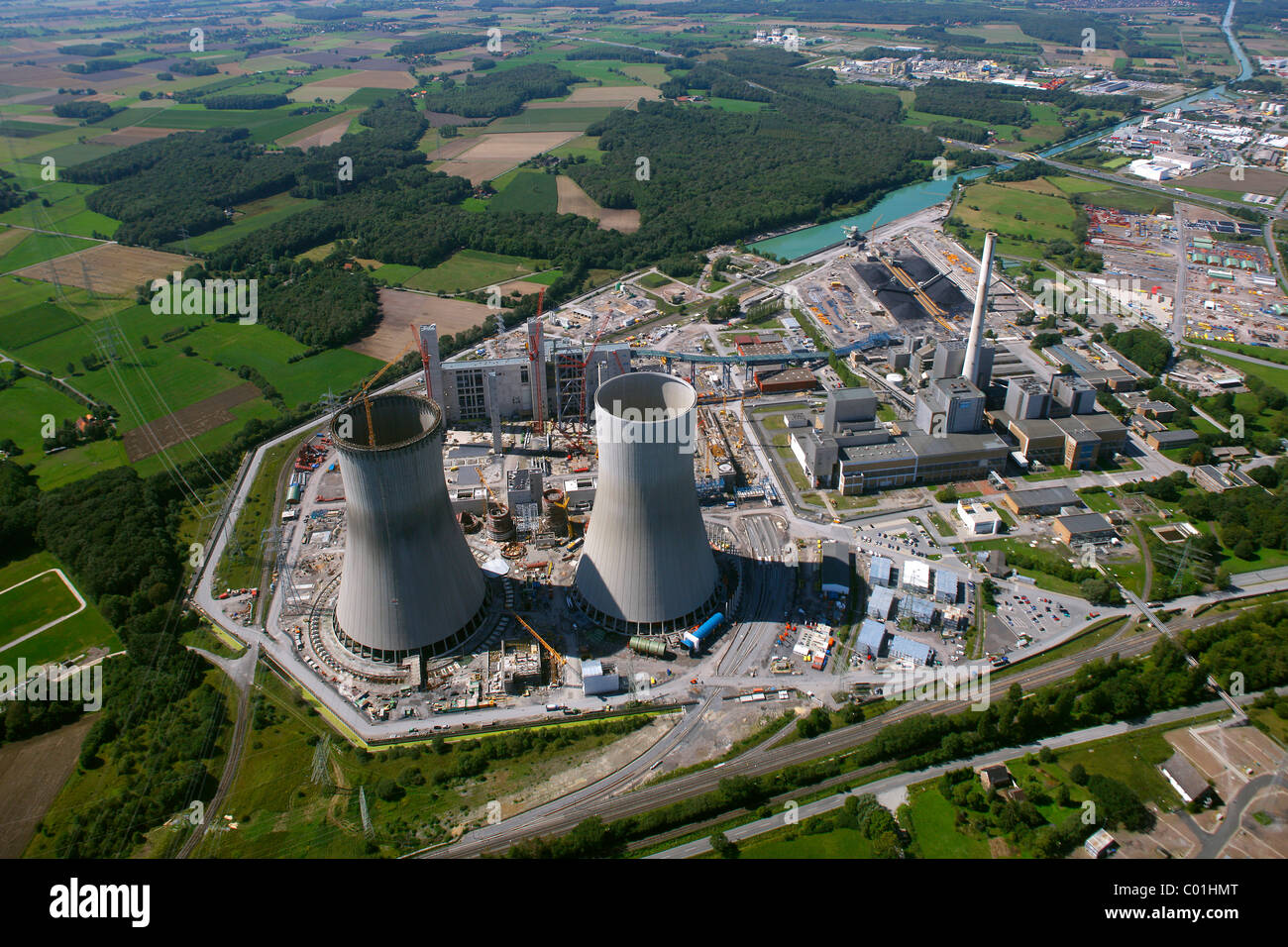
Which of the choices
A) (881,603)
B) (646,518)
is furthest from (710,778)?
(881,603)

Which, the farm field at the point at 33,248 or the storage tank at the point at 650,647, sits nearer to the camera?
the storage tank at the point at 650,647

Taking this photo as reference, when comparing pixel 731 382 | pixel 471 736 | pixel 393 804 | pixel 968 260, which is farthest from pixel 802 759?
pixel 968 260

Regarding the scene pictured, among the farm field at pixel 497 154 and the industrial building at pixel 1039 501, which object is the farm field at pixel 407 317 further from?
the industrial building at pixel 1039 501

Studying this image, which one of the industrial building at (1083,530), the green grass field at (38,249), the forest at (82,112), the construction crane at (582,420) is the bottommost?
the industrial building at (1083,530)

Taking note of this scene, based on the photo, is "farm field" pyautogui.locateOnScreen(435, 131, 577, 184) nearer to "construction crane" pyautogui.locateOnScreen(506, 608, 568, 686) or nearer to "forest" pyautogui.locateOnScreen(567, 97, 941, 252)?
"forest" pyautogui.locateOnScreen(567, 97, 941, 252)

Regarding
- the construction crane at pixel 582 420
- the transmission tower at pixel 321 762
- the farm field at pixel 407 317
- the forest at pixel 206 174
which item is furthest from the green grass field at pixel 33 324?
the transmission tower at pixel 321 762

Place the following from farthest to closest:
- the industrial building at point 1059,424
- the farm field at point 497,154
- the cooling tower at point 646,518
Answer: the farm field at point 497,154
the industrial building at point 1059,424
the cooling tower at point 646,518

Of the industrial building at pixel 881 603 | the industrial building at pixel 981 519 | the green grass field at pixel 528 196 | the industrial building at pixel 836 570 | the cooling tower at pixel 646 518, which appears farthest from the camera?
the green grass field at pixel 528 196

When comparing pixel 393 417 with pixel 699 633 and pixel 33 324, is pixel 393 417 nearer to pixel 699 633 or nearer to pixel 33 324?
pixel 699 633
